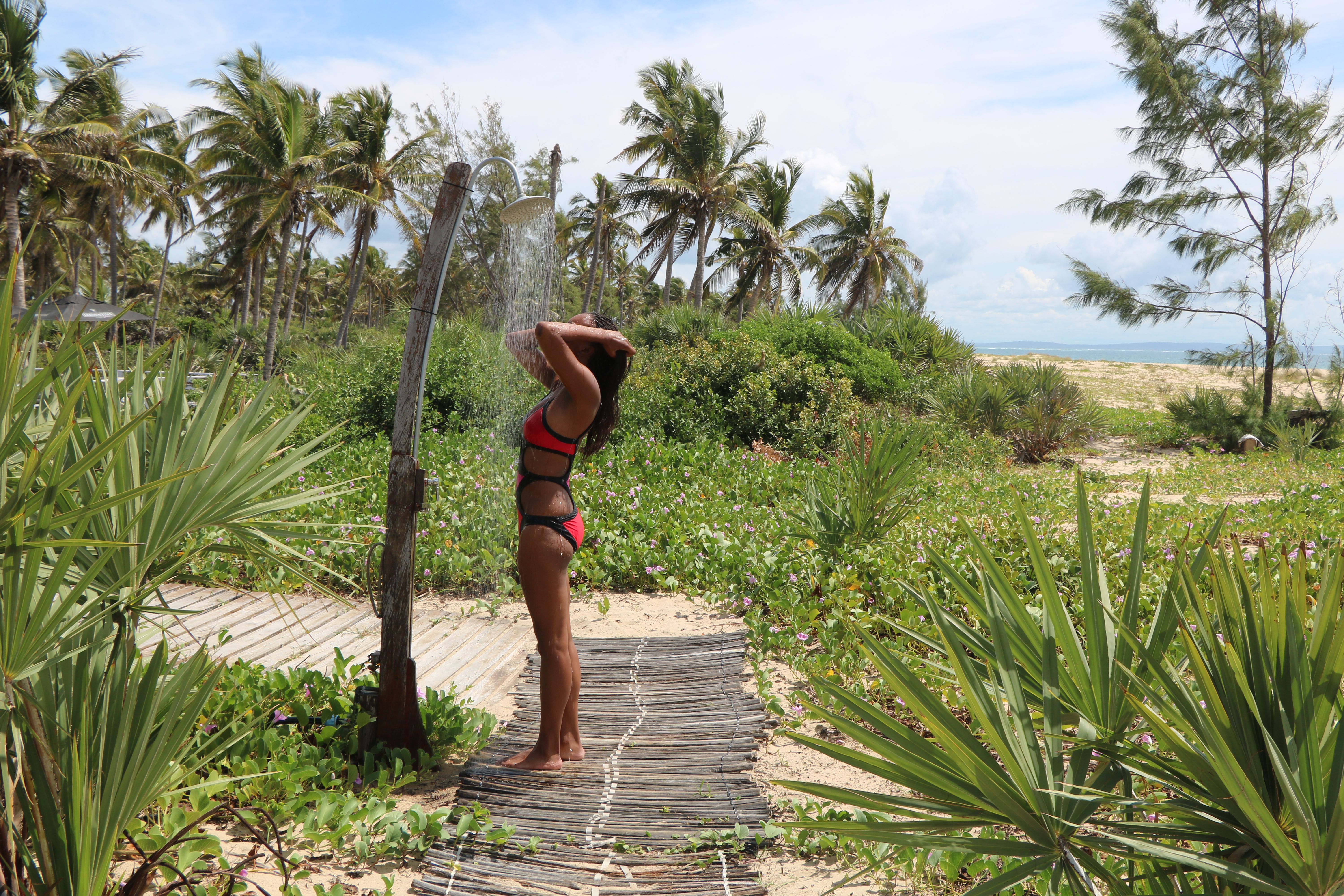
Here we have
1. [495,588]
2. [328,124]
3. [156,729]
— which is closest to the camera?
[156,729]

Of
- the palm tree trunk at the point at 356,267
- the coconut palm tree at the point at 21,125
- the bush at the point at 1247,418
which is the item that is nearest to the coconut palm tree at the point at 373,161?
the palm tree trunk at the point at 356,267

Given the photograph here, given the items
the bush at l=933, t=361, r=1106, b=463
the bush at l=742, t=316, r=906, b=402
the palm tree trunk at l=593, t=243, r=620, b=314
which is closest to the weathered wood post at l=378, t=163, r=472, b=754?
the bush at l=742, t=316, r=906, b=402

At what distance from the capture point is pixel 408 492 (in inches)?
125

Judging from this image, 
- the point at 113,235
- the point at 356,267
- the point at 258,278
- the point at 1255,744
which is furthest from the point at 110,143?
the point at 1255,744

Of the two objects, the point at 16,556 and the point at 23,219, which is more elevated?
the point at 23,219

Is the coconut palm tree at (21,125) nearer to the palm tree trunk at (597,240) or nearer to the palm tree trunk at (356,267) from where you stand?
the palm tree trunk at (356,267)

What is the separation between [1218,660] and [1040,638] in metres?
0.35

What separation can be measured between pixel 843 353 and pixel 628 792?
11612 millimetres

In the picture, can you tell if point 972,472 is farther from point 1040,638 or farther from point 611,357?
point 1040,638

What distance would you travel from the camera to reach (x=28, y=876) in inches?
65.9

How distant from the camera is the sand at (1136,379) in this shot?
23906 mm

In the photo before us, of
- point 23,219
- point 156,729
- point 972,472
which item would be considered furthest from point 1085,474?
point 23,219

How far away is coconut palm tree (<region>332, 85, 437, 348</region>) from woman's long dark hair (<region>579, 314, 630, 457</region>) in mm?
24407

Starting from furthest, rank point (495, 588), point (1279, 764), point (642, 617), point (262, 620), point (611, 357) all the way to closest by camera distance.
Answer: point (495, 588)
point (642, 617)
point (262, 620)
point (611, 357)
point (1279, 764)
